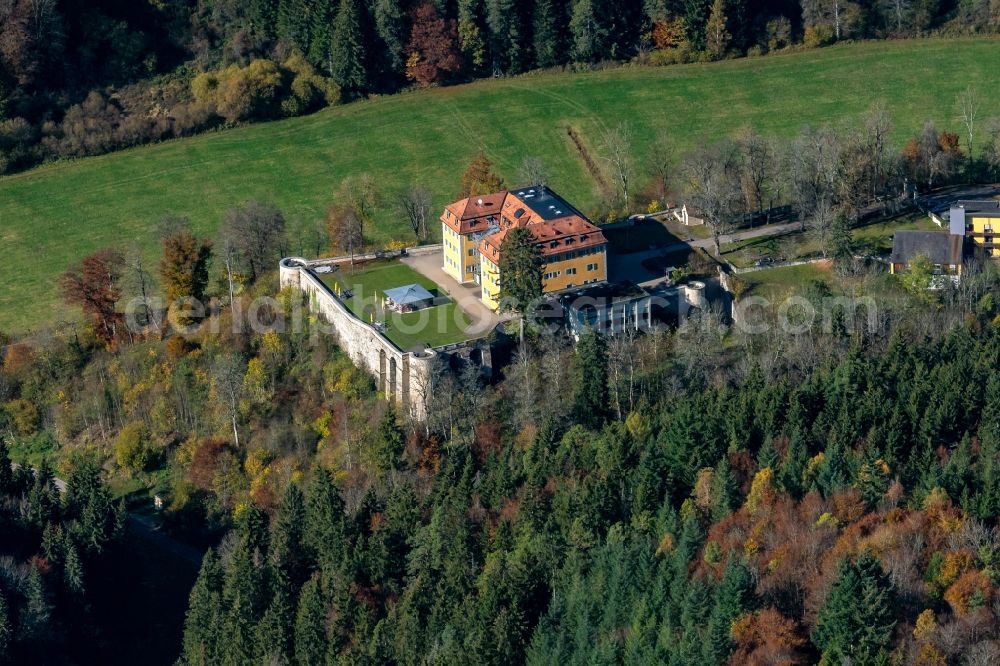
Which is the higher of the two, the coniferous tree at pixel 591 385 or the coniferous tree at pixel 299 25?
the coniferous tree at pixel 299 25

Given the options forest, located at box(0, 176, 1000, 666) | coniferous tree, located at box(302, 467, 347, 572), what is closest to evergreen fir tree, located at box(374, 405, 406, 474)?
forest, located at box(0, 176, 1000, 666)

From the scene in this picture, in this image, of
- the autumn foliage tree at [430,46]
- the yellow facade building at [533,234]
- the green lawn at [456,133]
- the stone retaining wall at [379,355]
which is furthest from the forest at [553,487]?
the autumn foliage tree at [430,46]

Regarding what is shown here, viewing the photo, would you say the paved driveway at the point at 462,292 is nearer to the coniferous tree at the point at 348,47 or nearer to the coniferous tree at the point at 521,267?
the coniferous tree at the point at 521,267

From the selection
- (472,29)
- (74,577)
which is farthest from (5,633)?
(472,29)

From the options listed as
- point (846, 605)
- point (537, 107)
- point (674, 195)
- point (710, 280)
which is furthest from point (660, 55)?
point (846, 605)

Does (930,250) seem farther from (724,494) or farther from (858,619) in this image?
(858,619)

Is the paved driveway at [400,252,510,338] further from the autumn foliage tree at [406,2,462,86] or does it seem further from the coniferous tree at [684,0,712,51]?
the coniferous tree at [684,0,712,51]

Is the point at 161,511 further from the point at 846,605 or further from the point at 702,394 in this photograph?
the point at 846,605
